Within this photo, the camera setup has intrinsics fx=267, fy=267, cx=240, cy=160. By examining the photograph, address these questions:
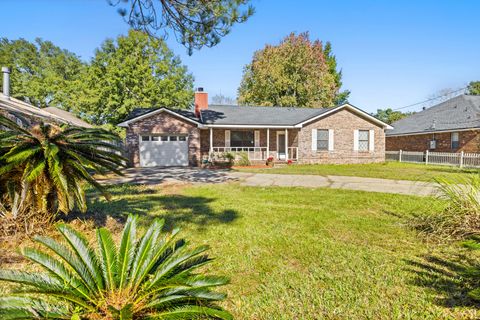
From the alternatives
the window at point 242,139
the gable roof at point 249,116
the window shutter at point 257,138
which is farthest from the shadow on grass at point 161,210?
the window shutter at point 257,138

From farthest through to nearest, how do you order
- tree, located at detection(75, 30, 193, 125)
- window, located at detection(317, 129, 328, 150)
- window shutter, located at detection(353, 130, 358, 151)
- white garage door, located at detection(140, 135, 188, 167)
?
1. tree, located at detection(75, 30, 193, 125)
2. window shutter, located at detection(353, 130, 358, 151)
3. window, located at detection(317, 129, 328, 150)
4. white garage door, located at detection(140, 135, 188, 167)

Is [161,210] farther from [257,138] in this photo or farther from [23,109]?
[257,138]

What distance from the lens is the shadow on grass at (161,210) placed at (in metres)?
4.99

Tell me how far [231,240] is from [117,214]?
2652 mm

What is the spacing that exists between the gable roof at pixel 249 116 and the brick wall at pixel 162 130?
383 mm

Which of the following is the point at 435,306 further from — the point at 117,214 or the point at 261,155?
the point at 261,155

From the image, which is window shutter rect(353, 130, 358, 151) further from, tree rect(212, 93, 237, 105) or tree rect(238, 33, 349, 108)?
tree rect(212, 93, 237, 105)

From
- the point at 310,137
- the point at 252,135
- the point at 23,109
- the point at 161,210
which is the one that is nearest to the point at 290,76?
the point at 310,137

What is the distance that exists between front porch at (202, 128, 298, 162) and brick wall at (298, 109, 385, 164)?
0.92m

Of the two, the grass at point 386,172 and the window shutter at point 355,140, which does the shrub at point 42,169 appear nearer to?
the grass at point 386,172

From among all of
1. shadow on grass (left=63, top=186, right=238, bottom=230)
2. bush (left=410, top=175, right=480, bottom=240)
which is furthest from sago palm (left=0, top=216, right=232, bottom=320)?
bush (left=410, top=175, right=480, bottom=240)

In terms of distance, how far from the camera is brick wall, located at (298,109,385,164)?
19.2 metres

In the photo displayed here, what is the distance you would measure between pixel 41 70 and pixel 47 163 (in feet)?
163

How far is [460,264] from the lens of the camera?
3.31m
